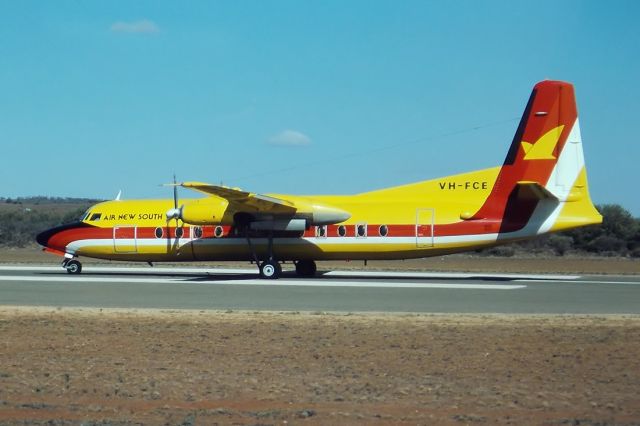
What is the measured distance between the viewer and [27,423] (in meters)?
8.46

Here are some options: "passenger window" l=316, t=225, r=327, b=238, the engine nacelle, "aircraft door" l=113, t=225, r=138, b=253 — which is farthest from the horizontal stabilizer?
"aircraft door" l=113, t=225, r=138, b=253

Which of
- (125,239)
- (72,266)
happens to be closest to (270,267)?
(125,239)

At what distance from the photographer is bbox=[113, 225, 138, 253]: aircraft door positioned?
30.8m

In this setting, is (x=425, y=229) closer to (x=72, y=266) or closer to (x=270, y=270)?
(x=270, y=270)

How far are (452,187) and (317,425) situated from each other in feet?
68.3

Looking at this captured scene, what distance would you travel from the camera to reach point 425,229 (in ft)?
90.4

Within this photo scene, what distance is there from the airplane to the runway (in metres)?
1.06

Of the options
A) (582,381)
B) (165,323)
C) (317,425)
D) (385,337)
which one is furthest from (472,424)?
(165,323)

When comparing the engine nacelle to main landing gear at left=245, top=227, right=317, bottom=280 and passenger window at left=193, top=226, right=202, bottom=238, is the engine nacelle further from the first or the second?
passenger window at left=193, top=226, right=202, bottom=238

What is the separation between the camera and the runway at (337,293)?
62.5ft

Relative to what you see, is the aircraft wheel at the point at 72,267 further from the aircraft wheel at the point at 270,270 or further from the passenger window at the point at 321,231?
the passenger window at the point at 321,231

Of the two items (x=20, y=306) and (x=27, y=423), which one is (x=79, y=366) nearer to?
(x=27, y=423)

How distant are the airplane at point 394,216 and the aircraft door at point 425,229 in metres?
0.03

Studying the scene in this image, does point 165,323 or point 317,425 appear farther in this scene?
point 165,323
